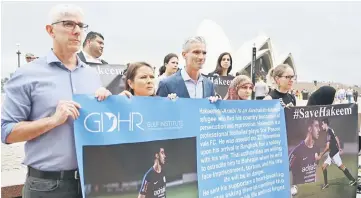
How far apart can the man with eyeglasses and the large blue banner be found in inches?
3.1

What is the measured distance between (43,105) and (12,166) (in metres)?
3.96

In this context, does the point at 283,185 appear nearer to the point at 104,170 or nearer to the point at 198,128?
the point at 198,128

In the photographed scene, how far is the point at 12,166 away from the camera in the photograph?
5391 mm

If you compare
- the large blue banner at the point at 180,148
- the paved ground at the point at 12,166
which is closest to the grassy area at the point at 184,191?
the large blue banner at the point at 180,148

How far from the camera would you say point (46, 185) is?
6.57ft

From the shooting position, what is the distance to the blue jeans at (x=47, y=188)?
2002 millimetres

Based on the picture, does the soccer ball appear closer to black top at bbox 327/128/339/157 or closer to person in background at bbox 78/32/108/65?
black top at bbox 327/128/339/157

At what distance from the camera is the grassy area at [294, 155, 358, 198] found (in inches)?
145

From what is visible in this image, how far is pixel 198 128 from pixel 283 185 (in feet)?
4.08

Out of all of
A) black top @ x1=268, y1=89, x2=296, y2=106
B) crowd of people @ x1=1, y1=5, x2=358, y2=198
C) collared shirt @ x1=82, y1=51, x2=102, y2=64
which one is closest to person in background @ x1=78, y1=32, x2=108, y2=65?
collared shirt @ x1=82, y1=51, x2=102, y2=64

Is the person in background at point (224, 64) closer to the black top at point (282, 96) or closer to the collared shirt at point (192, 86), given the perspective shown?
the black top at point (282, 96)

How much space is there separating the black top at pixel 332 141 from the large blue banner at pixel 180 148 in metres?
0.74

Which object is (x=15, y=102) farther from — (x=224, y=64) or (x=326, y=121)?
(x=224, y=64)

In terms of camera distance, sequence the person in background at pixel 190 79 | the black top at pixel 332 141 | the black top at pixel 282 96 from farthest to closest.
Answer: the black top at pixel 332 141, the black top at pixel 282 96, the person in background at pixel 190 79
